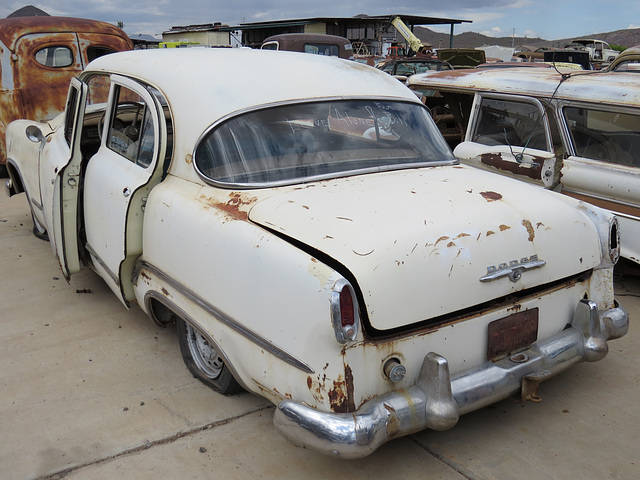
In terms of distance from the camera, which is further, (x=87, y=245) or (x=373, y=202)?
(x=87, y=245)

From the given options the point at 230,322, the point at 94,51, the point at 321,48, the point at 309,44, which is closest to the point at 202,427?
the point at 230,322

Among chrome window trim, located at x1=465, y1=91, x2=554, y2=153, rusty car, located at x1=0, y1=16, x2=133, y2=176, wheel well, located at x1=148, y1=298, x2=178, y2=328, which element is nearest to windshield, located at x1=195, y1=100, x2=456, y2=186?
wheel well, located at x1=148, y1=298, x2=178, y2=328

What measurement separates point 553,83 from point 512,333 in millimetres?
2929

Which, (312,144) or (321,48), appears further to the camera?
(321,48)

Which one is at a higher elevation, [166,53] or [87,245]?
[166,53]

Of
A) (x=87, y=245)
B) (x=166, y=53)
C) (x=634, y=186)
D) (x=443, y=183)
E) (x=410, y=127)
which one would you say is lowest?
(x=87, y=245)

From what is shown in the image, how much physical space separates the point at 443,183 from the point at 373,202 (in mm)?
506

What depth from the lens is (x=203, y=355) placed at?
11.2ft

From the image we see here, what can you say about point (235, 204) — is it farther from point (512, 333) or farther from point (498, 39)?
point (498, 39)

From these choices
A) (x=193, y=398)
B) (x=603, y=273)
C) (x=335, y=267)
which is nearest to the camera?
(x=335, y=267)

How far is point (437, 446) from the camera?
114 inches

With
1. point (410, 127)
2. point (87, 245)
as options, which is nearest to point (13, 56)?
point (87, 245)

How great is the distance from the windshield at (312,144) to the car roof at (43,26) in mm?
6365

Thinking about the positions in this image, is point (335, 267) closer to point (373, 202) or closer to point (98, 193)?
point (373, 202)
